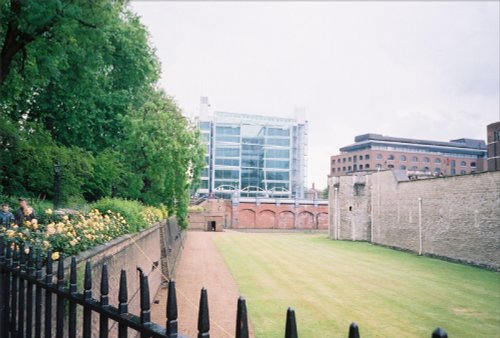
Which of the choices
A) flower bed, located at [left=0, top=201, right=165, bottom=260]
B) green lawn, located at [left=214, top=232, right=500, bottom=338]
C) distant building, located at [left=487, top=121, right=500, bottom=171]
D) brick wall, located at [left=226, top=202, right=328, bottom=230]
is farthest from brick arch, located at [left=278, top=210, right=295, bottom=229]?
flower bed, located at [left=0, top=201, right=165, bottom=260]

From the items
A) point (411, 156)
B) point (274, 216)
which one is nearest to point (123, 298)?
point (274, 216)

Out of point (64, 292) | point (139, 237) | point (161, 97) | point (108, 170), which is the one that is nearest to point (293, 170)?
point (161, 97)

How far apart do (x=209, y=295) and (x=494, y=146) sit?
52.1m

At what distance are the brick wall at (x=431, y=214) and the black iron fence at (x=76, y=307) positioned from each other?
26214 mm

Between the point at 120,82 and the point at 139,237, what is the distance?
16414 millimetres

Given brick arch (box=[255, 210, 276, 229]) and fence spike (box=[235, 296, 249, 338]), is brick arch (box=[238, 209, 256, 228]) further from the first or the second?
fence spike (box=[235, 296, 249, 338])

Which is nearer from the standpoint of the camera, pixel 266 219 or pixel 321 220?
pixel 266 219

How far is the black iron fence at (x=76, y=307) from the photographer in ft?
6.82

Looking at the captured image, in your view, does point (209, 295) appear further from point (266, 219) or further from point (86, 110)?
point (266, 219)

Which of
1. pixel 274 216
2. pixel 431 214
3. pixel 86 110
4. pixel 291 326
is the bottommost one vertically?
pixel 274 216

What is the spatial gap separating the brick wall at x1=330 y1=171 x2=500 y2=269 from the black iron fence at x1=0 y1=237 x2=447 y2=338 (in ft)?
86.0

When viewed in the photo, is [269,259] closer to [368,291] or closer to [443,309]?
[368,291]

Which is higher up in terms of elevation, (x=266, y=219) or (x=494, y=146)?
(x=494, y=146)

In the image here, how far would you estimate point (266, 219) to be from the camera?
64.9 metres
